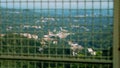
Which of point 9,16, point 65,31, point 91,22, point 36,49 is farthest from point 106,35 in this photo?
point 9,16

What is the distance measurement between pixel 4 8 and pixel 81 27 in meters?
0.72

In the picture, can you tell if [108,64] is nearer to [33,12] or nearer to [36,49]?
[36,49]

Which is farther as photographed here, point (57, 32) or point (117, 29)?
point (57, 32)

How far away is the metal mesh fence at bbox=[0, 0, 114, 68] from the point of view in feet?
7.63

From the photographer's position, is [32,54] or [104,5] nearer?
[104,5]

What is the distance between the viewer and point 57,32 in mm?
2387

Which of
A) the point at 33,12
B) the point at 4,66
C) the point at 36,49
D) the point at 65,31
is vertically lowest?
the point at 4,66

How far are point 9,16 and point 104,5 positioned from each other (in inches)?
33.6

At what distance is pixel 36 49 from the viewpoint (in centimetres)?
245

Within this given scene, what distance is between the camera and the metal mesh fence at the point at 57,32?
2.32 m

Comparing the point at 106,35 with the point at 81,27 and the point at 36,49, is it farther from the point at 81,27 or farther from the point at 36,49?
the point at 36,49

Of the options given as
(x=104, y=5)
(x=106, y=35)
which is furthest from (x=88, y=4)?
(x=106, y=35)

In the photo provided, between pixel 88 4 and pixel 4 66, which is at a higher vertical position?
pixel 88 4

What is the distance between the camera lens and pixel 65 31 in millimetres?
2371
